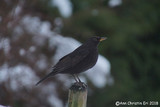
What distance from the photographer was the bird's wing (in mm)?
5848

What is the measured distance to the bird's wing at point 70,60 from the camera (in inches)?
230

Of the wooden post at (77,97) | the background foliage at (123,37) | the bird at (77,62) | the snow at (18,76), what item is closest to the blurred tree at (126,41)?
the background foliage at (123,37)

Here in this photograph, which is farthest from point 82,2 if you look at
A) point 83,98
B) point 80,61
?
point 83,98

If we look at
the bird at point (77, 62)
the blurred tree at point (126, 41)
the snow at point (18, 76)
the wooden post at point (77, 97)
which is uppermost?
the blurred tree at point (126, 41)

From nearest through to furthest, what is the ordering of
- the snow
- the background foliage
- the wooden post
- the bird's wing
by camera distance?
the wooden post → the bird's wing → the snow → the background foliage

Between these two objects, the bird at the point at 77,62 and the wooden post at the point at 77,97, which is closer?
the wooden post at the point at 77,97

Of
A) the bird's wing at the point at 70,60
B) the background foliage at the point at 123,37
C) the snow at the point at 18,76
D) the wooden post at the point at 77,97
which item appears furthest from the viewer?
the background foliage at the point at 123,37

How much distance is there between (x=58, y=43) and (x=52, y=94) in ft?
3.09

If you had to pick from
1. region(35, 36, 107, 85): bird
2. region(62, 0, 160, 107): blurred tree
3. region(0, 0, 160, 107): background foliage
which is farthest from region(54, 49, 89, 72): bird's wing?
region(62, 0, 160, 107): blurred tree

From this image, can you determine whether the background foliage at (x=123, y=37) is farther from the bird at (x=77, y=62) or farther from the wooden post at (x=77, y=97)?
the wooden post at (x=77, y=97)

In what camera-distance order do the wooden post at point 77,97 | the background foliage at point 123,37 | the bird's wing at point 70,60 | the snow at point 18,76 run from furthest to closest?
the background foliage at point 123,37 → the snow at point 18,76 → the bird's wing at point 70,60 → the wooden post at point 77,97

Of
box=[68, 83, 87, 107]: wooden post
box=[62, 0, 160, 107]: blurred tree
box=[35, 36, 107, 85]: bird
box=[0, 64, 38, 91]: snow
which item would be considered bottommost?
box=[68, 83, 87, 107]: wooden post

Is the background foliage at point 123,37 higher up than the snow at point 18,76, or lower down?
higher up

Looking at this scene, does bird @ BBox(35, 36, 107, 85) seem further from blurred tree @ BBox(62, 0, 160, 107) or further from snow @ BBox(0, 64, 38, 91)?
blurred tree @ BBox(62, 0, 160, 107)
